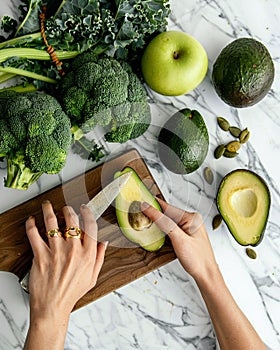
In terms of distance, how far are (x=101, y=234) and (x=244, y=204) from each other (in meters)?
0.32

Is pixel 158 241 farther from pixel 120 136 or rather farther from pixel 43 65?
pixel 43 65

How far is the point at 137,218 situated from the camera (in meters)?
1.20

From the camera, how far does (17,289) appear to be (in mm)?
1230

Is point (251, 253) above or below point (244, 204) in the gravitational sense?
below

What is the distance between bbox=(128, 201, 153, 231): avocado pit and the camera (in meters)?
A: 1.19

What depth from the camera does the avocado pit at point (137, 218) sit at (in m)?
1.19

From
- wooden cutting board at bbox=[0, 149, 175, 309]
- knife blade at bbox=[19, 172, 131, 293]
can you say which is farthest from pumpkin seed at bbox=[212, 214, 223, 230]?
knife blade at bbox=[19, 172, 131, 293]

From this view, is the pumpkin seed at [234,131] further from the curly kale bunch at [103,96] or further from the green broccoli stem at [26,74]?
the green broccoli stem at [26,74]

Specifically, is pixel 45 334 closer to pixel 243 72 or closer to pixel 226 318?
pixel 226 318

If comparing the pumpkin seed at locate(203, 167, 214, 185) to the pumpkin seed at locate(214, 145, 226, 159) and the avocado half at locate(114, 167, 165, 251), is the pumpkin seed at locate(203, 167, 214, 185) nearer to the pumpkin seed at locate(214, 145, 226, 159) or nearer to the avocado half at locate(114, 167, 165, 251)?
the pumpkin seed at locate(214, 145, 226, 159)

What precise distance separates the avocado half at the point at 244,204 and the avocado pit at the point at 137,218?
0.18 meters

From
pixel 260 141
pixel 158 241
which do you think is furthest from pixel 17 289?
pixel 260 141

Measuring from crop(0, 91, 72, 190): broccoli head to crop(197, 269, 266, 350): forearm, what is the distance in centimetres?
42

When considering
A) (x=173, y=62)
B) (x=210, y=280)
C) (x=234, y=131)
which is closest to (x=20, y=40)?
(x=173, y=62)
